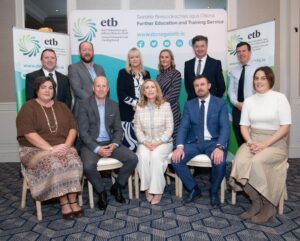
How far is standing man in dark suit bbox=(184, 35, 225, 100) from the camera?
4043mm

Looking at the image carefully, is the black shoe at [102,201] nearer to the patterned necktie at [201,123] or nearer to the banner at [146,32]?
the patterned necktie at [201,123]

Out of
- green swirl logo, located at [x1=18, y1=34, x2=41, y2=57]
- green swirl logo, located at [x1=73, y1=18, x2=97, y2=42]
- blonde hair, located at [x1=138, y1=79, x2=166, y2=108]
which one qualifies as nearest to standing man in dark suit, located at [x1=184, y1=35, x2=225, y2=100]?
blonde hair, located at [x1=138, y1=79, x2=166, y2=108]

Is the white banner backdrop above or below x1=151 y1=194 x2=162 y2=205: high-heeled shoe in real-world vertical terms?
above

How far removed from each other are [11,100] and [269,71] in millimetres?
4227

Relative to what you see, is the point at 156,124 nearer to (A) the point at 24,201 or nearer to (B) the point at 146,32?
(A) the point at 24,201

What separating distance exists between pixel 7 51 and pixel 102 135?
2.87m

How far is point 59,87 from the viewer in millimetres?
3977

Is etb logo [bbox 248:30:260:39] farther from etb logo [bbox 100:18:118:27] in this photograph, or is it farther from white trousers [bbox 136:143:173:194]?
white trousers [bbox 136:143:173:194]

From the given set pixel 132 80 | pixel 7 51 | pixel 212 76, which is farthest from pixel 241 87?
pixel 7 51

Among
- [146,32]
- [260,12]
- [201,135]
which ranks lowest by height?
[201,135]

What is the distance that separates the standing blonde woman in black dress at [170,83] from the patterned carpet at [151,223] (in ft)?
3.45

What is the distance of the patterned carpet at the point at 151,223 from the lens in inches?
101

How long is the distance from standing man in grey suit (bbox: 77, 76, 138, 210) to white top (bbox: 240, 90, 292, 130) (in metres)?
1.30

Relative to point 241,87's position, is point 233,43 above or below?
above
